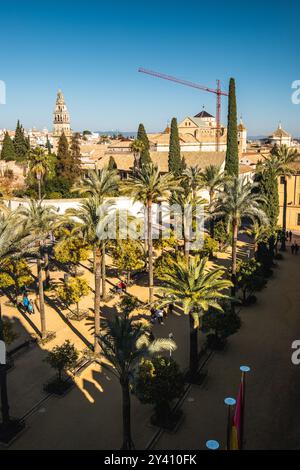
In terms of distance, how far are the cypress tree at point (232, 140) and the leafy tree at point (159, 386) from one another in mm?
37891

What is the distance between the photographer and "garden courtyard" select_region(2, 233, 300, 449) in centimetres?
1546

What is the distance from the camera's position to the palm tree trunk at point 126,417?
47.0 feet

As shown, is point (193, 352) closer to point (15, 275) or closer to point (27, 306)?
point (27, 306)

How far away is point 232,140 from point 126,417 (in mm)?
44488

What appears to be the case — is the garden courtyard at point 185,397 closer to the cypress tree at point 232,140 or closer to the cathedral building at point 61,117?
the cypress tree at point 232,140

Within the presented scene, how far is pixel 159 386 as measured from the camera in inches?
623

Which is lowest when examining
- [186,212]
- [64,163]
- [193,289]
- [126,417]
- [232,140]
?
[126,417]

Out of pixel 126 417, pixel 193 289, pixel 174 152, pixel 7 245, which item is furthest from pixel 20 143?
pixel 126 417

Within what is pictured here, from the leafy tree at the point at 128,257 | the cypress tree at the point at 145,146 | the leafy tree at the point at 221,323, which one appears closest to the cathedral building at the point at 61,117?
the cypress tree at the point at 145,146

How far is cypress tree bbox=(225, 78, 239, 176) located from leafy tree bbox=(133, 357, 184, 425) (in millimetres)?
37891

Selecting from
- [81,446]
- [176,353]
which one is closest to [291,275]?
[176,353]

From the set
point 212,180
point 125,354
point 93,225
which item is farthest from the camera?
point 212,180
